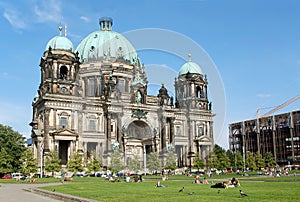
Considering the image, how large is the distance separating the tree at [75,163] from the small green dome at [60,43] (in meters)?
25.4

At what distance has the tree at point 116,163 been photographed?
3007 inches

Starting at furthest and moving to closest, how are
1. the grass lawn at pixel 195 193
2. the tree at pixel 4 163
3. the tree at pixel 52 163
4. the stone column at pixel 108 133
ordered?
the stone column at pixel 108 133
the tree at pixel 4 163
the tree at pixel 52 163
the grass lawn at pixel 195 193

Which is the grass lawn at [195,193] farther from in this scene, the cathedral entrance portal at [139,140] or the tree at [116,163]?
the cathedral entrance portal at [139,140]

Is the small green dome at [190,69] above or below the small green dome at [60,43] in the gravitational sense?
below

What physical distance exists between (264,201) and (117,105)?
71.0m

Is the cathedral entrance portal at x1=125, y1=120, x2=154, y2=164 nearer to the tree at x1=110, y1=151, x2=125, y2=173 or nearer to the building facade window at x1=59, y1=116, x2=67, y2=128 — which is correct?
the tree at x1=110, y1=151, x2=125, y2=173

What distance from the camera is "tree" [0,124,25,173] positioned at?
72312 mm

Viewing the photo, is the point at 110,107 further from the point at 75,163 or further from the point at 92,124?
the point at 75,163

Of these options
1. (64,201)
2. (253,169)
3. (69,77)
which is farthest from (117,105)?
(64,201)

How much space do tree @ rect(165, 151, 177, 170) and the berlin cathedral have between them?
150 centimetres

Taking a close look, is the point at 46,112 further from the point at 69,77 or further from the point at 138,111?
the point at 138,111

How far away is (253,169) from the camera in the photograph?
106 metres

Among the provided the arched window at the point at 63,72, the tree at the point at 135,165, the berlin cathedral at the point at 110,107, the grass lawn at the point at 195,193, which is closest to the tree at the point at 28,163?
the berlin cathedral at the point at 110,107

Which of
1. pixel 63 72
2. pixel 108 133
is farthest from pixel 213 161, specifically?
pixel 63 72
